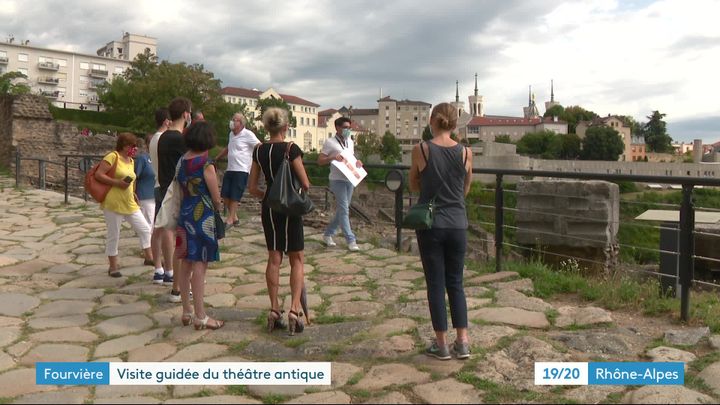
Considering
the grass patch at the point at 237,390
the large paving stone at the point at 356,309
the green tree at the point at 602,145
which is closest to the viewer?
the grass patch at the point at 237,390

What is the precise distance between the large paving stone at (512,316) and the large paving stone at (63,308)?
3.45 metres

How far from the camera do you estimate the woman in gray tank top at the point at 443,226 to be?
3.97 meters

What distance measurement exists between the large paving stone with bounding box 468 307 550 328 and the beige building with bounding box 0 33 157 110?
9346 centimetres

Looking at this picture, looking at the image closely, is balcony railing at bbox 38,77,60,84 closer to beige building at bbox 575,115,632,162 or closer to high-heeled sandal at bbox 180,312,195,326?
beige building at bbox 575,115,632,162

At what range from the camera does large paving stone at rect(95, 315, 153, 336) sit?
486cm

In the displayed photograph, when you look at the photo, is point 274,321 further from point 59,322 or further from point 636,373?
point 636,373

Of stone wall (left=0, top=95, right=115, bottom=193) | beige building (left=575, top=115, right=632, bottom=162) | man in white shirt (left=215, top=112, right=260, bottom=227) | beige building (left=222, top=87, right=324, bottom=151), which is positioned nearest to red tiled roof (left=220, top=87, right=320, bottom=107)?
beige building (left=222, top=87, right=324, bottom=151)

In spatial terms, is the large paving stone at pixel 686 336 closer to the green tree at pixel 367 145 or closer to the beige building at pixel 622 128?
the green tree at pixel 367 145

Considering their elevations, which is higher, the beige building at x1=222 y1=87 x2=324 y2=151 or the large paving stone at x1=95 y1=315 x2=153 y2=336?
the beige building at x1=222 y1=87 x2=324 y2=151

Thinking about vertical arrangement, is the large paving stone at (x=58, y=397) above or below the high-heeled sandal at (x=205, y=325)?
below

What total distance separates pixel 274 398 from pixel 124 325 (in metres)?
2.16

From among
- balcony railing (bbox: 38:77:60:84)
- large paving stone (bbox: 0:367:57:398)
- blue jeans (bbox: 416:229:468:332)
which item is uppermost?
balcony railing (bbox: 38:77:60:84)

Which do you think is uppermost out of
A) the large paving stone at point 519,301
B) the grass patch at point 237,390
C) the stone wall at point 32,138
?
the stone wall at point 32,138

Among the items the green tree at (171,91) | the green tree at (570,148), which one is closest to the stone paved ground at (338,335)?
the green tree at (171,91)
